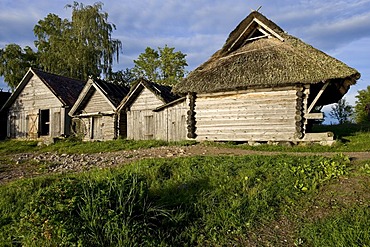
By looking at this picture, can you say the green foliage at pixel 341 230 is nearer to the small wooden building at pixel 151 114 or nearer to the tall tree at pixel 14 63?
the small wooden building at pixel 151 114

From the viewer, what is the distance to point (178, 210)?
5.39m

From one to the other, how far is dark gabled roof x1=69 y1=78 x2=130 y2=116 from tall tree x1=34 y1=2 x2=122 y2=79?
9990 mm

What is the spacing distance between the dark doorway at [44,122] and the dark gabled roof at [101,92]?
357 cm

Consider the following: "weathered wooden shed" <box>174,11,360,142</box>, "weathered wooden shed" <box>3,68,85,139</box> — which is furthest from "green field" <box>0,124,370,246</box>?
"weathered wooden shed" <box>3,68,85,139</box>

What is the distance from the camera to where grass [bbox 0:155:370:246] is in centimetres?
429

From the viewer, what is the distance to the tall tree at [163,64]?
36.5 metres

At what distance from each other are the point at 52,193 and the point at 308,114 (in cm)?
1101

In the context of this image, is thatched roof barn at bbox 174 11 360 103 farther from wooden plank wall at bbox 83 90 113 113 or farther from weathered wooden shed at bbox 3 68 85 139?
weathered wooden shed at bbox 3 68 85 139

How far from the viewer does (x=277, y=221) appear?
5102 mm

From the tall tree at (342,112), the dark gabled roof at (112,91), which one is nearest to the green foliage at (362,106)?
the tall tree at (342,112)

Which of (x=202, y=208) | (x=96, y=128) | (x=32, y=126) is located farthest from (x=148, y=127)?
(x=202, y=208)

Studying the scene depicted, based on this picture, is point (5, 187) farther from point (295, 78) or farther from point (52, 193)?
point (295, 78)

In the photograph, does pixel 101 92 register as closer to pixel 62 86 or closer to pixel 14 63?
pixel 62 86

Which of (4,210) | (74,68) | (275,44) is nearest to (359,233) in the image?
(4,210)
